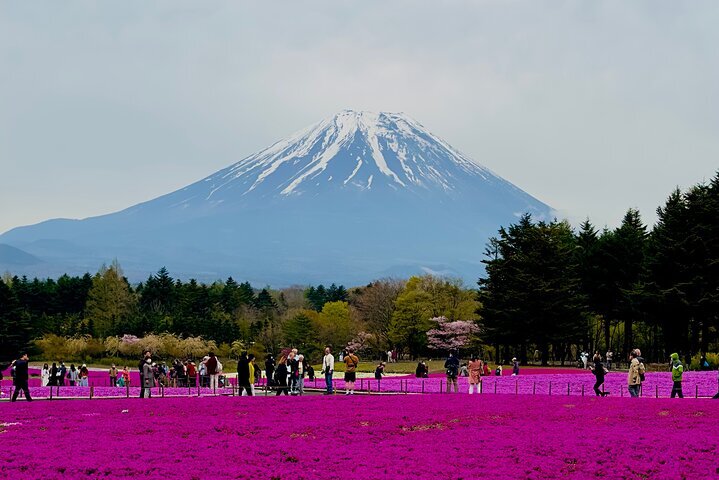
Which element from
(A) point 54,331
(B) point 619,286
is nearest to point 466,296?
(B) point 619,286

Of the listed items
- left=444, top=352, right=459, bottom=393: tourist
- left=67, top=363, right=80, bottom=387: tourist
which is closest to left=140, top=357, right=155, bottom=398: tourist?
left=444, top=352, right=459, bottom=393: tourist

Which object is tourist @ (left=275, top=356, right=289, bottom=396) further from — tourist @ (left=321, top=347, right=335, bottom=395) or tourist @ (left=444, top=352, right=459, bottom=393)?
tourist @ (left=444, top=352, right=459, bottom=393)

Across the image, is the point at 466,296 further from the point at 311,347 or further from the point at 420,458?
the point at 420,458

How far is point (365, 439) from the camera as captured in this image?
83.1ft

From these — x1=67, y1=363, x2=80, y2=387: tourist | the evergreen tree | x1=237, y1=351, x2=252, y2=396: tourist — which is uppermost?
the evergreen tree

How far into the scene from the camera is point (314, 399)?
3684 centimetres

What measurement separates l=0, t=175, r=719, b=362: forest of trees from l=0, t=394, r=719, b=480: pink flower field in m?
44.8

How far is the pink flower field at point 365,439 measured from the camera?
20.8 metres

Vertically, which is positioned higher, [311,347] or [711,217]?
[711,217]

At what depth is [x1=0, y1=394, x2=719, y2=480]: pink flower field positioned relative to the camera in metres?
20.8

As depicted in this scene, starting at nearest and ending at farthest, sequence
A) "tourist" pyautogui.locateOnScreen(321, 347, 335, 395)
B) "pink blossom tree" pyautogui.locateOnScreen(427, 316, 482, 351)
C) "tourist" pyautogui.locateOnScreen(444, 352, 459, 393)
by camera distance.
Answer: "tourist" pyautogui.locateOnScreen(321, 347, 335, 395)
"tourist" pyautogui.locateOnScreen(444, 352, 459, 393)
"pink blossom tree" pyautogui.locateOnScreen(427, 316, 482, 351)

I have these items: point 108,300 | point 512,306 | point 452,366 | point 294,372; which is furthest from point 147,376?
point 108,300

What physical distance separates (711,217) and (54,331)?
82.4 meters

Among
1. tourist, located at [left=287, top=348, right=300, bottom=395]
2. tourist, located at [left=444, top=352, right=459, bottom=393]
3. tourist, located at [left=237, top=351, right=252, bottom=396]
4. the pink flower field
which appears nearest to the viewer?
the pink flower field
